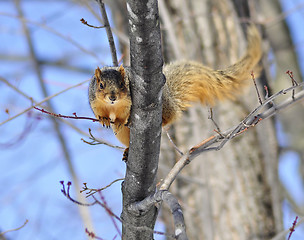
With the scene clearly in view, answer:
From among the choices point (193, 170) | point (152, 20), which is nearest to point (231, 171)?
point (193, 170)

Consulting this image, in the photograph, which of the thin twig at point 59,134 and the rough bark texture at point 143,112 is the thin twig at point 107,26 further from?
the thin twig at point 59,134

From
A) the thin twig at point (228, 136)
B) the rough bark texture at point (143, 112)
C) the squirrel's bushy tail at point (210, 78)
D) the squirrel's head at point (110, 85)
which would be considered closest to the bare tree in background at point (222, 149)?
the squirrel's bushy tail at point (210, 78)

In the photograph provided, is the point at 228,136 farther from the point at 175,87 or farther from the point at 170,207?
the point at 175,87

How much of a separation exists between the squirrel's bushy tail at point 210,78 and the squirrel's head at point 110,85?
352mm

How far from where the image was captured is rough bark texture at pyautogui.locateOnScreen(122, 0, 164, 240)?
4.54 ft

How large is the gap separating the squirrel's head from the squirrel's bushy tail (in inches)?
13.9

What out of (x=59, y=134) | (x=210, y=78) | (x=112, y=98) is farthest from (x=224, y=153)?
(x=112, y=98)

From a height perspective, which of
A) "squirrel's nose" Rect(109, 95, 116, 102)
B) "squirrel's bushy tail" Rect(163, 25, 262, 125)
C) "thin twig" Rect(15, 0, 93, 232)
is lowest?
"squirrel's nose" Rect(109, 95, 116, 102)

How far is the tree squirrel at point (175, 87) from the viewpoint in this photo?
196 cm

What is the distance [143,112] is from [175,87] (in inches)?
27.8

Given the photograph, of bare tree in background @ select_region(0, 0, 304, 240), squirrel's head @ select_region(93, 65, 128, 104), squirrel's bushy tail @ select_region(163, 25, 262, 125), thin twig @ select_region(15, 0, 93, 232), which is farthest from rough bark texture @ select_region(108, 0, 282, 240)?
squirrel's head @ select_region(93, 65, 128, 104)

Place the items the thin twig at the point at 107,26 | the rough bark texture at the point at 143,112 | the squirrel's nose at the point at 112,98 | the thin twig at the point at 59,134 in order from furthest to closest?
the thin twig at the point at 59,134 → the squirrel's nose at the point at 112,98 → the thin twig at the point at 107,26 → the rough bark texture at the point at 143,112

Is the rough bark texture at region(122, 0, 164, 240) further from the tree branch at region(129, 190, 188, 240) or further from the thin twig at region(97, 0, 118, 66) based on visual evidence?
the thin twig at region(97, 0, 118, 66)

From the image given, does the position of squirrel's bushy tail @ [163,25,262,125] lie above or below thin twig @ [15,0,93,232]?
below
